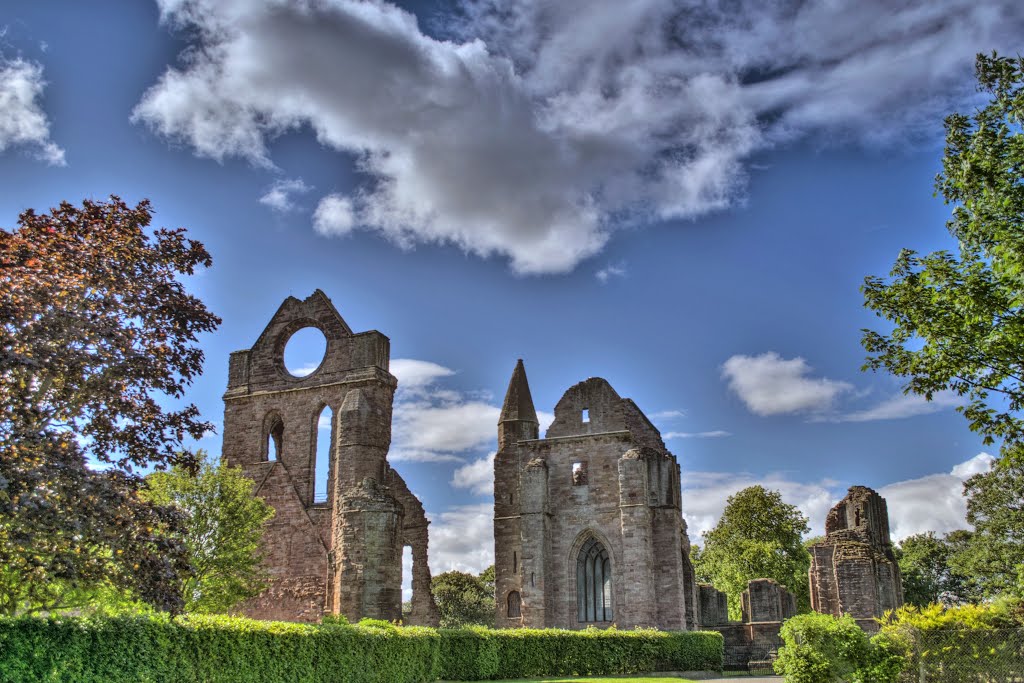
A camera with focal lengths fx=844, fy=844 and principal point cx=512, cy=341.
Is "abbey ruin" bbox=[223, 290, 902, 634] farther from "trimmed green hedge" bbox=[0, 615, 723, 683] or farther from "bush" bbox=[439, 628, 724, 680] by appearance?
"trimmed green hedge" bbox=[0, 615, 723, 683]

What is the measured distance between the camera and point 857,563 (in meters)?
31.5

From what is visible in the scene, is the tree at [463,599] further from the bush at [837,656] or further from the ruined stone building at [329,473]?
the bush at [837,656]

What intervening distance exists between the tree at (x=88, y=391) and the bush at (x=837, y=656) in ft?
35.5

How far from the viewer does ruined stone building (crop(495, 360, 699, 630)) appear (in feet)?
109

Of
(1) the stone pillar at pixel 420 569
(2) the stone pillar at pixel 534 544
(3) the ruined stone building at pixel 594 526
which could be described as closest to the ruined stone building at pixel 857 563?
(3) the ruined stone building at pixel 594 526

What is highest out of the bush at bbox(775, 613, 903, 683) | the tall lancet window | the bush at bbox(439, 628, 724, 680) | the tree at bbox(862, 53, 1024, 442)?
the tree at bbox(862, 53, 1024, 442)

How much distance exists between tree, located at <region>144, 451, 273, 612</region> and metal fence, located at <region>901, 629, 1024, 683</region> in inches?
635

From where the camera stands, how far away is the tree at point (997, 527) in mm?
41438

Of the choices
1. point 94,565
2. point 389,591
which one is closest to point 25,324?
point 94,565

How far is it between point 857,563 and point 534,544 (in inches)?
482

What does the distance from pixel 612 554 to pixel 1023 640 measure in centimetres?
2062

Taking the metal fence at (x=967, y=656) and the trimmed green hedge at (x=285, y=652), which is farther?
the metal fence at (x=967, y=656)

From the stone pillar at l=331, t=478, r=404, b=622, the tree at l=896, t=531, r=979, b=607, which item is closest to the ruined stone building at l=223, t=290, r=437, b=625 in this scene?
the stone pillar at l=331, t=478, r=404, b=622

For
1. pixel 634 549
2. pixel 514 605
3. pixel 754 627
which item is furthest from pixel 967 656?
pixel 514 605
